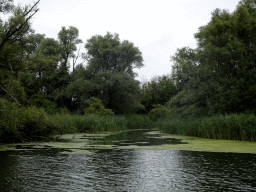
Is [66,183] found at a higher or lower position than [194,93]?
lower

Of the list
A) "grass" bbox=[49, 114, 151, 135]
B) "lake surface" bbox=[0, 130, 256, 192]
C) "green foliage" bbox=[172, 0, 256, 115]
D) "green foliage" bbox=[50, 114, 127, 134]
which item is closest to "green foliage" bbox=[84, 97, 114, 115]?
"grass" bbox=[49, 114, 151, 135]

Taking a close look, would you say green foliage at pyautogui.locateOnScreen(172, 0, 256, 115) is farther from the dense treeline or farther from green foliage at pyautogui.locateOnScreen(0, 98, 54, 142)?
green foliage at pyautogui.locateOnScreen(0, 98, 54, 142)

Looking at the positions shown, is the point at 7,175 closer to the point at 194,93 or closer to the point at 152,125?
the point at 194,93

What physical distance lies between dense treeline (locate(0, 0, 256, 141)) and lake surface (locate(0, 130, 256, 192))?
5.12 meters

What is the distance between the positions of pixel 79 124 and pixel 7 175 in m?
15.2

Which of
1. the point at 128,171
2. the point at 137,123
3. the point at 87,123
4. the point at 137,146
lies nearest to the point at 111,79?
the point at 137,123

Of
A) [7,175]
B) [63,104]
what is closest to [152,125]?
[63,104]

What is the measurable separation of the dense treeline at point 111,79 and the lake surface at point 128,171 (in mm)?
5117

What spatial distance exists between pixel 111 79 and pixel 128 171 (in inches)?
1182

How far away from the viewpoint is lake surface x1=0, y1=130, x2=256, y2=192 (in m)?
6.07

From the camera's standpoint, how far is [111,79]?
3731cm

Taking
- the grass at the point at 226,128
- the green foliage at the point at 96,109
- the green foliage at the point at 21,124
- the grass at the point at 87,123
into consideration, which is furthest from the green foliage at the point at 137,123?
the green foliage at the point at 21,124

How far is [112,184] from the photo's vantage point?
624cm

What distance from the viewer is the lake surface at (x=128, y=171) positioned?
6074 millimetres
